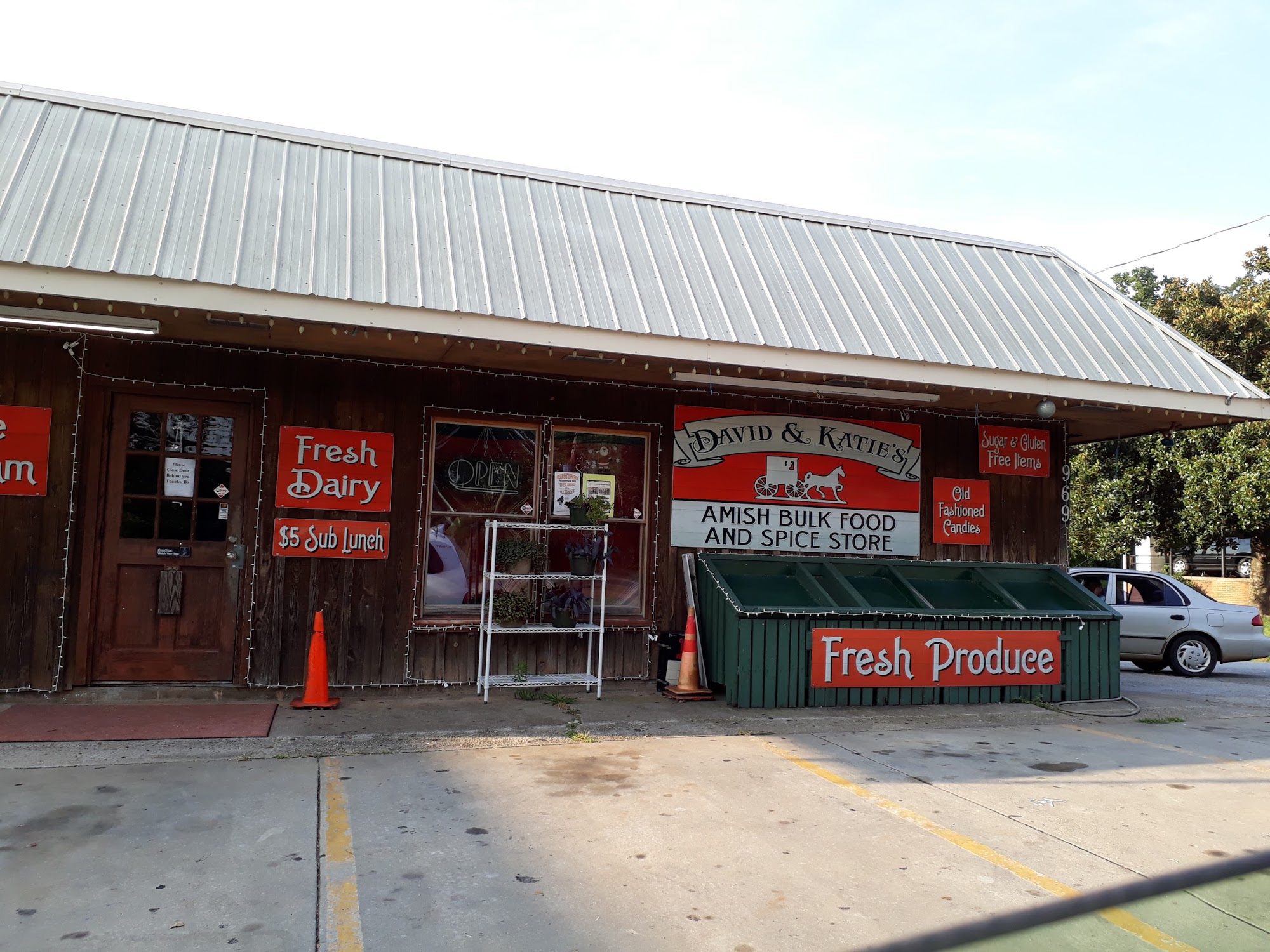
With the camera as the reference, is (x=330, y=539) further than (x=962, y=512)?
No

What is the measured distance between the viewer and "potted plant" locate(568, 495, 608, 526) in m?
8.69

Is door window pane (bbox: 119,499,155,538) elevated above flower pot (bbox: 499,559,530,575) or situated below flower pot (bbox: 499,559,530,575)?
above

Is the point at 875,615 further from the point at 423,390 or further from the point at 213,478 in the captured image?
the point at 213,478

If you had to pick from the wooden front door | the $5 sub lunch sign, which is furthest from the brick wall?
the wooden front door

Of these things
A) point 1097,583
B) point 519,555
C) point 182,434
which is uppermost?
point 182,434

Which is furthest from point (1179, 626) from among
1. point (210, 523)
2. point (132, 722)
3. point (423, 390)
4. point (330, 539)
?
point (132, 722)

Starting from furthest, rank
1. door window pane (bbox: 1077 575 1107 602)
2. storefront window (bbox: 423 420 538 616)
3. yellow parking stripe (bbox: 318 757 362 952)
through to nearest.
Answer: door window pane (bbox: 1077 575 1107 602) < storefront window (bbox: 423 420 538 616) < yellow parking stripe (bbox: 318 757 362 952)

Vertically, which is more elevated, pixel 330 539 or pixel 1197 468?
pixel 1197 468

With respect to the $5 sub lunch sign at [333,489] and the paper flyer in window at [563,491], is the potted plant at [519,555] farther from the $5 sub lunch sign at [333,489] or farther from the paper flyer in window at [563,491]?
the $5 sub lunch sign at [333,489]

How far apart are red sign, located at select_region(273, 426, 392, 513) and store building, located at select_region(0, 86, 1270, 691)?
28 mm

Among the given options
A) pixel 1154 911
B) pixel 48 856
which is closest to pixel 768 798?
pixel 1154 911

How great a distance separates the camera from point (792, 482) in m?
9.78

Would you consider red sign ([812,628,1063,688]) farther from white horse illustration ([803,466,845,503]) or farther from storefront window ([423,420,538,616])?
storefront window ([423,420,538,616])

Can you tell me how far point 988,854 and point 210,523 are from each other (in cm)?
647
